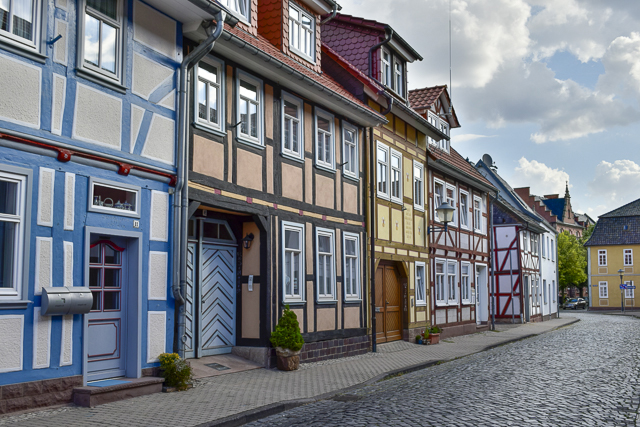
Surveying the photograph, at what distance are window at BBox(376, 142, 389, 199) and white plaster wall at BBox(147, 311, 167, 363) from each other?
940 cm

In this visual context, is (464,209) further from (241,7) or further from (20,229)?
(20,229)

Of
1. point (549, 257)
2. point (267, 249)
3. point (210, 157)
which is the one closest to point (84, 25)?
point (210, 157)

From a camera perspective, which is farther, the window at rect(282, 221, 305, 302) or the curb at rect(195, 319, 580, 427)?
the window at rect(282, 221, 305, 302)

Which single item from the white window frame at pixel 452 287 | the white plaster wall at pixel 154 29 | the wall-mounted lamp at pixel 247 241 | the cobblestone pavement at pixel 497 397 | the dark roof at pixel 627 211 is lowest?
the cobblestone pavement at pixel 497 397

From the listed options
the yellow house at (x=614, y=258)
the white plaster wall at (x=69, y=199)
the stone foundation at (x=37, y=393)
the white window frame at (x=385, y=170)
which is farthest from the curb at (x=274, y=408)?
the yellow house at (x=614, y=258)

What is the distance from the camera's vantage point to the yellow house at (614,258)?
66.8 meters

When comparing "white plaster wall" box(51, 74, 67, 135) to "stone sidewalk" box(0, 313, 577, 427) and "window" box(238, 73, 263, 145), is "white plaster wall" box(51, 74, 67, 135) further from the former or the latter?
"window" box(238, 73, 263, 145)

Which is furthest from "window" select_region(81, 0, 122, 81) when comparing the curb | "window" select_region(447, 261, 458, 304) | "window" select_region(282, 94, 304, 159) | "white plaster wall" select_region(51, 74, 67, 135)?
"window" select_region(447, 261, 458, 304)

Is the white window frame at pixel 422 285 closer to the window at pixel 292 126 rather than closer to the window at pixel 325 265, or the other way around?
the window at pixel 325 265

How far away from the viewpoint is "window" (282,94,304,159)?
46.3 feet

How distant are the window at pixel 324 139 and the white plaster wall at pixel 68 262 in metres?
7.37

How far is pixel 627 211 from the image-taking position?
68.4m

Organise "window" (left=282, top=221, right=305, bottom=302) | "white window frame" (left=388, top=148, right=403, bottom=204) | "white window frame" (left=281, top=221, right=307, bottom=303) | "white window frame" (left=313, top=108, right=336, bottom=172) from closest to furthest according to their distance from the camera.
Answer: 1. "white window frame" (left=281, top=221, right=307, bottom=303)
2. "window" (left=282, top=221, right=305, bottom=302)
3. "white window frame" (left=313, top=108, right=336, bottom=172)
4. "white window frame" (left=388, top=148, right=403, bottom=204)

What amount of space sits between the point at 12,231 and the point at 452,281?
61.2 ft
